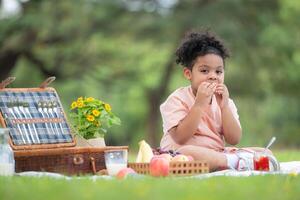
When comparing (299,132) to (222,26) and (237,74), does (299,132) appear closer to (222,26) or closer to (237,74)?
(237,74)

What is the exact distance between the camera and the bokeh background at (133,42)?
18922 millimetres

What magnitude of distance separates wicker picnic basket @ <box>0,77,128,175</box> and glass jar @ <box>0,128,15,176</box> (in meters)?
0.21

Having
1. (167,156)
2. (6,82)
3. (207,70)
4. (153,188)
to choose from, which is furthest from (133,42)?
(153,188)

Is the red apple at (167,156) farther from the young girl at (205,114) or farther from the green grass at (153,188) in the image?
the green grass at (153,188)

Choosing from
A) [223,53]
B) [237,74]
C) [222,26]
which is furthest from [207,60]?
[237,74]

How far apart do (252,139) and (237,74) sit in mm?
5549

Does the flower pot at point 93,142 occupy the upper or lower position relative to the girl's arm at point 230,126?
lower

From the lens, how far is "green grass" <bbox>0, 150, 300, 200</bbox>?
3.45m

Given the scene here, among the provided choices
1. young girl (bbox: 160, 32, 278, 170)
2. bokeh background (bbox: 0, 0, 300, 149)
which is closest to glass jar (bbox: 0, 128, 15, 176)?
young girl (bbox: 160, 32, 278, 170)

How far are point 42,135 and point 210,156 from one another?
106cm

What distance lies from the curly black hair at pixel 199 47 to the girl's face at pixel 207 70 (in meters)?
0.06

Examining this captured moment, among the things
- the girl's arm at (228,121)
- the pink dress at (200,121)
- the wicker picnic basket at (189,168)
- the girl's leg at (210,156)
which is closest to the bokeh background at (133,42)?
the pink dress at (200,121)

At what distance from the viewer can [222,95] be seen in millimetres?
5410

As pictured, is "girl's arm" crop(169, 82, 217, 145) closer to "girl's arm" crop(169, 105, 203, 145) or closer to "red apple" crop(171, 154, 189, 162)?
"girl's arm" crop(169, 105, 203, 145)
